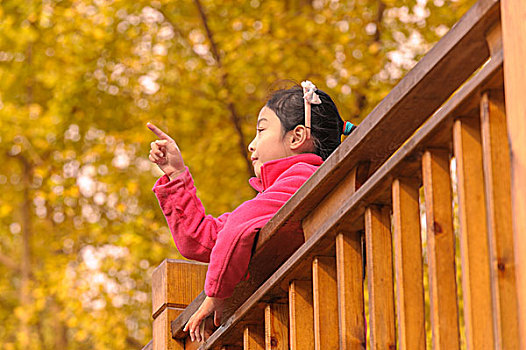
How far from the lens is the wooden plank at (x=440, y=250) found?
1691 millimetres

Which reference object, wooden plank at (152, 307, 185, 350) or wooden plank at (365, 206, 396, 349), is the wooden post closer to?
wooden plank at (152, 307, 185, 350)

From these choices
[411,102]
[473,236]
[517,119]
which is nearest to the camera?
[517,119]

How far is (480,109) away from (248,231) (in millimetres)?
1057

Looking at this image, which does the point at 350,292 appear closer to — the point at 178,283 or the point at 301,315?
the point at 301,315

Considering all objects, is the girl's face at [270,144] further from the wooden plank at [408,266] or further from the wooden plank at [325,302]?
the wooden plank at [408,266]

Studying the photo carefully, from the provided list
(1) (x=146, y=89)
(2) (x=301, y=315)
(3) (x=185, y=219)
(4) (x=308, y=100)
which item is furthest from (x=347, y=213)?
(1) (x=146, y=89)

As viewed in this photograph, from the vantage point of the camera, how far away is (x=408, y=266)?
1.86 meters

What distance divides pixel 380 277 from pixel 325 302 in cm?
27

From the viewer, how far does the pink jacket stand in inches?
104

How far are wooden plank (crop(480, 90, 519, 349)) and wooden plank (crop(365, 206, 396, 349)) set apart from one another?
418mm

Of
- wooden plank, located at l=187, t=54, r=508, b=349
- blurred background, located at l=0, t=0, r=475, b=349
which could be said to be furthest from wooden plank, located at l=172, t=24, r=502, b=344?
blurred background, located at l=0, t=0, r=475, b=349

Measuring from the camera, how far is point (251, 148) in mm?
3410

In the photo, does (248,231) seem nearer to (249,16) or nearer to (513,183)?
(513,183)

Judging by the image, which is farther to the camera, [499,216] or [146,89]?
[146,89]
